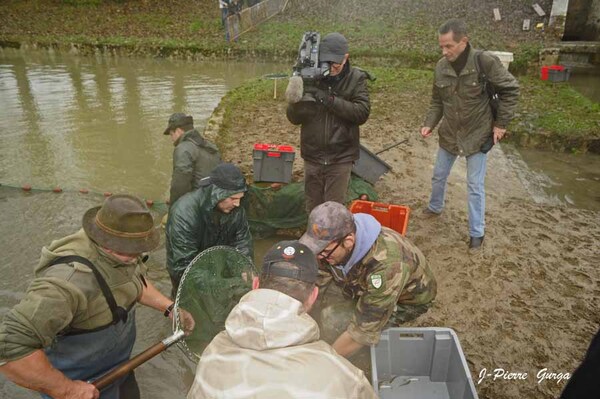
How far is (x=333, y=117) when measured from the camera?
14.1 ft

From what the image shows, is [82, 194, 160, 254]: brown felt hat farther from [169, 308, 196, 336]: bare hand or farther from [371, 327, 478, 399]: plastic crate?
[371, 327, 478, 399]: plastic crate

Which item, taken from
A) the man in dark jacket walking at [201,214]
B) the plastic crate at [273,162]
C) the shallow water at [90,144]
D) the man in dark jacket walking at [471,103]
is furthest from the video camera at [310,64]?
the shallow water at [90,144]

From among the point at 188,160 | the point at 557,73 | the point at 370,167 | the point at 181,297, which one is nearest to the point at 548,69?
the point at 557,73

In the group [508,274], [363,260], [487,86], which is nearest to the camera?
[363,260]

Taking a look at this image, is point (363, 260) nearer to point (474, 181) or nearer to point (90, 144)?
point (474, 181)

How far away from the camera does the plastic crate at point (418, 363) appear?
2.98 metres

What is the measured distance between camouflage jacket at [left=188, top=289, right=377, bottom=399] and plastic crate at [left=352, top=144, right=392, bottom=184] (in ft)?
13.6

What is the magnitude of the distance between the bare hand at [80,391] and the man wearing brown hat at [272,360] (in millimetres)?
923

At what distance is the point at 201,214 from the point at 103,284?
4.16 ft

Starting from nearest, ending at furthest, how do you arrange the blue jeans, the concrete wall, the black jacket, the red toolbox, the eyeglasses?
the eyeglasses
the black jacket
the blue jeans
the red toolbox
the concrete wall

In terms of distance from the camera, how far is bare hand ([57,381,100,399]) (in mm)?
2248

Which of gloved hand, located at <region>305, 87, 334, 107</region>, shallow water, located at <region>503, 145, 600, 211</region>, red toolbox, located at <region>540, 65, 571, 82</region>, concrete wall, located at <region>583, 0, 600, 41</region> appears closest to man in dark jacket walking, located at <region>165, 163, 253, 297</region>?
gloved hand, located at <region>305, 87, 334, 107</region>

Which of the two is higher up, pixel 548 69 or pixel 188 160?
pixel 548 69

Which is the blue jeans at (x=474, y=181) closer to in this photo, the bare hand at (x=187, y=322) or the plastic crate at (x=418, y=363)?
the plastic crate at (x=418, y=363)
